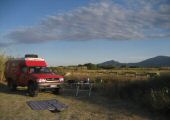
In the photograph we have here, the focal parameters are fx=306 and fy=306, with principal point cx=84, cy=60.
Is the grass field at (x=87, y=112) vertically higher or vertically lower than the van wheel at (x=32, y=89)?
lower

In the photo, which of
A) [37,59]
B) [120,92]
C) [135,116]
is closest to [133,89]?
[120,92]

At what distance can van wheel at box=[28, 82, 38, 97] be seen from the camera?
62.0 feet

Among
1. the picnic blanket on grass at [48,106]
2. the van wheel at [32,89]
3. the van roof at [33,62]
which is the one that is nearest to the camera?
the picnic blanket on grass at [48,106]

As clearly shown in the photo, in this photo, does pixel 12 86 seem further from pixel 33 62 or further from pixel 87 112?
pixel 87 112

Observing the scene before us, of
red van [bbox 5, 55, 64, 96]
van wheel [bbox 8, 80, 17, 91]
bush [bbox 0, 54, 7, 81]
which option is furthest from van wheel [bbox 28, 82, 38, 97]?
bush [bbox 0, 54, 7, 81]

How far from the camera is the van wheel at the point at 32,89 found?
62.0ft

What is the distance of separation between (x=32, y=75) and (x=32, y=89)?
96cm

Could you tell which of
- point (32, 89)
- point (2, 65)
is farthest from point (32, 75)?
point (2, 65)

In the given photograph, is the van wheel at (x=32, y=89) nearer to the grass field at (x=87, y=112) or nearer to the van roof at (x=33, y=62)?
the van roof at (x=33, y=62)

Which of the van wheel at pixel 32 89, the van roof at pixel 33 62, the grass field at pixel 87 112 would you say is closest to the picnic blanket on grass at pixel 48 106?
the grass field at pixel 87 112

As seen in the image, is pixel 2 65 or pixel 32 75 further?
pixel 2 65

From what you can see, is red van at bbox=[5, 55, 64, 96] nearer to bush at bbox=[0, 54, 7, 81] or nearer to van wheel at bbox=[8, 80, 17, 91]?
van wheel at bbox=[8, 80, 17, 91]

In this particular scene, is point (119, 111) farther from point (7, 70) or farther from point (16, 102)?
point (7, 70)

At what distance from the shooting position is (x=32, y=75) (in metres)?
19.8
